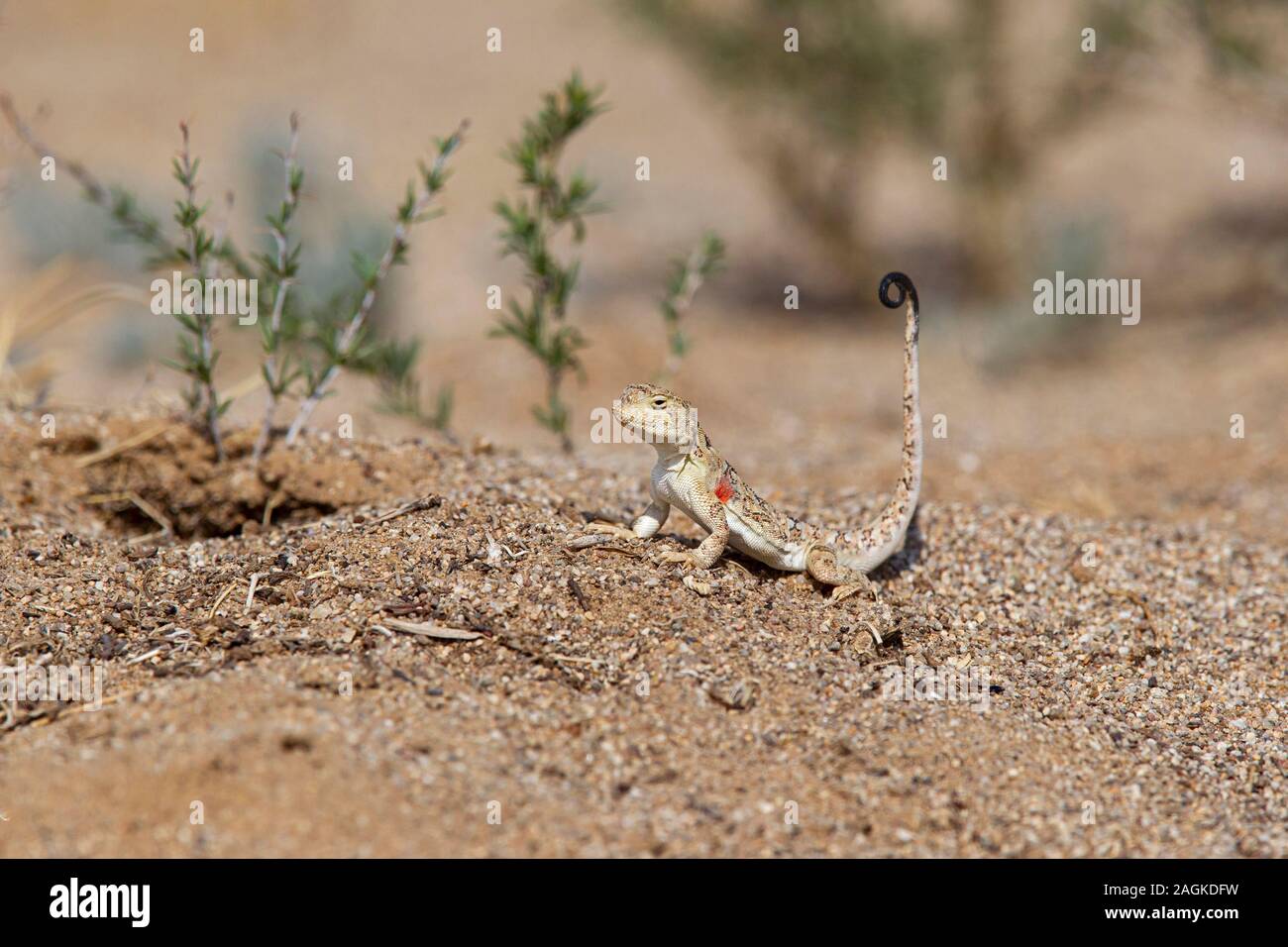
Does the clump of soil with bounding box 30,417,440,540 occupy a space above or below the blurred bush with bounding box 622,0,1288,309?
below

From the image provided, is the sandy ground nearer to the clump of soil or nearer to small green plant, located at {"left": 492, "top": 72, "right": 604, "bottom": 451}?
the clump of soil

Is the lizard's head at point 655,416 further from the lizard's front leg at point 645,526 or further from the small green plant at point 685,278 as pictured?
the small green plant at point 685,278

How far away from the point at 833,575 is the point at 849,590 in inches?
3.1

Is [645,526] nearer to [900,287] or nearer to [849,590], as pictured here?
[849,590]

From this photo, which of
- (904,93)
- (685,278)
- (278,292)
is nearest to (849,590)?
(685,278)

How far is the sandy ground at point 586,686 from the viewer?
3154 millimetres

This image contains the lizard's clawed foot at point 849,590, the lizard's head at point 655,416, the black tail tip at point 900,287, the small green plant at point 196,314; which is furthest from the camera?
the small green plant at point 196,314

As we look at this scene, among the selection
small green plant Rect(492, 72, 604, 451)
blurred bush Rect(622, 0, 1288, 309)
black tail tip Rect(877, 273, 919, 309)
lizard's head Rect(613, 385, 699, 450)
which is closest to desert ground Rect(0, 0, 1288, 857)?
lizard's head Rect(613, 385, 699, 450)

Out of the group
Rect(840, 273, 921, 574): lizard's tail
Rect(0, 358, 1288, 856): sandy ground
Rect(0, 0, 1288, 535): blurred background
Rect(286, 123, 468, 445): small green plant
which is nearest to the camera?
Rect(0, 358, 1288, 856): sandy ground

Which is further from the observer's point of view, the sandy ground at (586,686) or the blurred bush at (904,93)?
the blurred bush at (904,93)

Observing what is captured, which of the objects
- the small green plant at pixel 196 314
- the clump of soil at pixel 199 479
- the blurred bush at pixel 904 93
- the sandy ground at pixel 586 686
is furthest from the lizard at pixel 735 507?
the blurred bush at pixel 904 93

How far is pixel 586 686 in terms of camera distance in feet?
12.1

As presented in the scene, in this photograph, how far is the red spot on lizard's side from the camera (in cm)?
424
